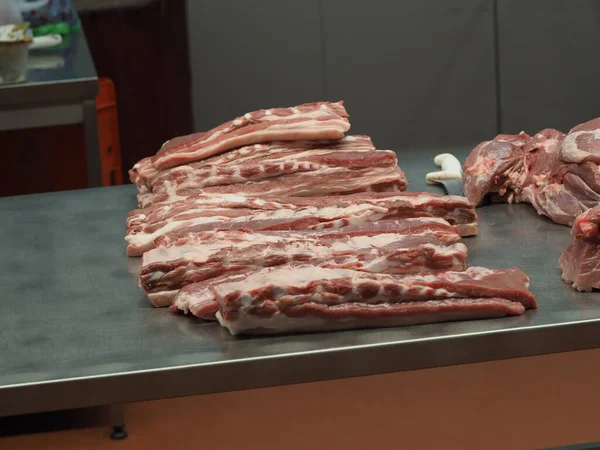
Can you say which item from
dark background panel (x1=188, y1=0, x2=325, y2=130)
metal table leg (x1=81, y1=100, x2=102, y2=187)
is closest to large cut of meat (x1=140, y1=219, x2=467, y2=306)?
metal table leg (x1=81, y1=100, x2=102, y2=187)

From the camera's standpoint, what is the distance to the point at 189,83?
5.46 m

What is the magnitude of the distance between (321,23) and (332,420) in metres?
3.90

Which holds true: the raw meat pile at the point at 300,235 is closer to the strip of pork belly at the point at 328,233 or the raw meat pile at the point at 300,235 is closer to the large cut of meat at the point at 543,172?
the strip of pork belly at the point at 328,233

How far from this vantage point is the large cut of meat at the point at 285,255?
197 cm

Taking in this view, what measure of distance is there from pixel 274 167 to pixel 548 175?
679mm

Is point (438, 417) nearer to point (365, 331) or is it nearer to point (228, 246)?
point (365, 331)

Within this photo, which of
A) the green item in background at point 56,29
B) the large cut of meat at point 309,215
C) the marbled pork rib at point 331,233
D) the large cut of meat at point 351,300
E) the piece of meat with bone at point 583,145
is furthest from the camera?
the green item in background at point 56,29

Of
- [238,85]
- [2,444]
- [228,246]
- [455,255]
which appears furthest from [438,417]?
[238,85]

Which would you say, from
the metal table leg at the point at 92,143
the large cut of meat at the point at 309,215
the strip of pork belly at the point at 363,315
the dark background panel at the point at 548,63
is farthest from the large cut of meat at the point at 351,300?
the dark background panel at the point at 548,63

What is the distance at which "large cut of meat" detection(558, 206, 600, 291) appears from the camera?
193cm

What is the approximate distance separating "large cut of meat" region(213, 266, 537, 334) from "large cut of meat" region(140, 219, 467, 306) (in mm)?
84

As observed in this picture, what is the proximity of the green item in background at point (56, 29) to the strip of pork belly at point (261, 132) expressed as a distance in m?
2.41

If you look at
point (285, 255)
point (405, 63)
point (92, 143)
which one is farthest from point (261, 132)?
point (405, 63)

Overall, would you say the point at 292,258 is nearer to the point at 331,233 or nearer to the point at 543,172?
the point at 331,233
